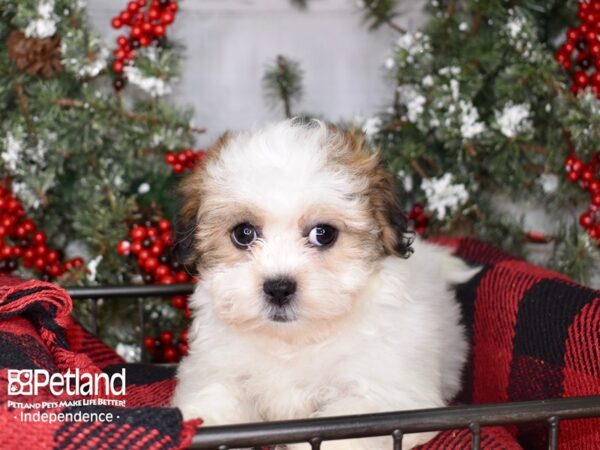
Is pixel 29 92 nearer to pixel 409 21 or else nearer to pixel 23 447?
pixel 409 21

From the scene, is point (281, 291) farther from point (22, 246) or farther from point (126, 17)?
point (22, 246)

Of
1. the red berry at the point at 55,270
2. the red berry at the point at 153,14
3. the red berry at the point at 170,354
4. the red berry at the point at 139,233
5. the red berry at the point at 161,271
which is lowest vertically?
the red berry at the point at 170,354

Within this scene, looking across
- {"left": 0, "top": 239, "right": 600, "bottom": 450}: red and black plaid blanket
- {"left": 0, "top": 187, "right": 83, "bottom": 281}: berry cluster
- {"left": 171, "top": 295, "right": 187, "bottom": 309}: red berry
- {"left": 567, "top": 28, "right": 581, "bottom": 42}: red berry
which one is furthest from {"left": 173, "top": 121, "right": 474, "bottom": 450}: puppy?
{"left": 567, "top": 28, "right": 581, "bottom": 42}: red berry

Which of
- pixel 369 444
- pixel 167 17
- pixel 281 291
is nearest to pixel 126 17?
pixel 167 17

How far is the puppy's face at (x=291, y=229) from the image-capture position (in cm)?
204

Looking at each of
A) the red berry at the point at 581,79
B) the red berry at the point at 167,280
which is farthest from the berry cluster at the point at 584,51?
the red berry at the point at 167,280

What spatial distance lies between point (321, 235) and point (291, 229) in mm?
80

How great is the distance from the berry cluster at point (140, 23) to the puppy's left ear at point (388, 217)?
1374mm

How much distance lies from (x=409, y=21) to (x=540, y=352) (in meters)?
1.86

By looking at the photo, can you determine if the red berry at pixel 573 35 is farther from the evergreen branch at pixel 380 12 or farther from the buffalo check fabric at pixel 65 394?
the buffalo check fabric at pixel 65 394

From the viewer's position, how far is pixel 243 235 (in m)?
2.18

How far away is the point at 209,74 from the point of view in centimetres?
380

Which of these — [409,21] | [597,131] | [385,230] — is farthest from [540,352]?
[409,21]

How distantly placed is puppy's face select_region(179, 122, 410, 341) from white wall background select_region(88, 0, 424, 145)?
1.57 m
